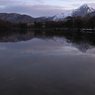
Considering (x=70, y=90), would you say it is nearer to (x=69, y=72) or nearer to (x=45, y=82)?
(x=45, y=82)

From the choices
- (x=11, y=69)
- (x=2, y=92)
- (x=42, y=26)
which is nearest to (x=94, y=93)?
(x=2, y=92)

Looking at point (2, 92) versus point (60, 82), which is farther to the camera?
point (60, 82)

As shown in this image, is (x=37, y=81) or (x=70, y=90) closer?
(x=70, y=90)

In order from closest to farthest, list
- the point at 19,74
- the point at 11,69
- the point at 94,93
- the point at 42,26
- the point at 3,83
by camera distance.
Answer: the point at 94,93 < the point at 3,83 < the point at 19,74 < the point at 11,69 < the point at 42,26

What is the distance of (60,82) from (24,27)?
311 ft

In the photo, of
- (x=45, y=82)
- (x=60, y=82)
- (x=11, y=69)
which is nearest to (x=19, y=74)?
(x=11, y=69)

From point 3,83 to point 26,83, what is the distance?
0.92 metres

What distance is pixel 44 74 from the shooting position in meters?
6.94

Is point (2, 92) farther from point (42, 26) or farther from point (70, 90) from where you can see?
point (42, 26)

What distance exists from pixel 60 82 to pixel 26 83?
1403 mm

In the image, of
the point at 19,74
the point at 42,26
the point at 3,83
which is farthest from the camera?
the point at 42,26

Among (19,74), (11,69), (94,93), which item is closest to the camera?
(94,93)

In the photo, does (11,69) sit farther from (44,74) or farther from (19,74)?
(44,74)

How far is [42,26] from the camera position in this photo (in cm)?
9719
